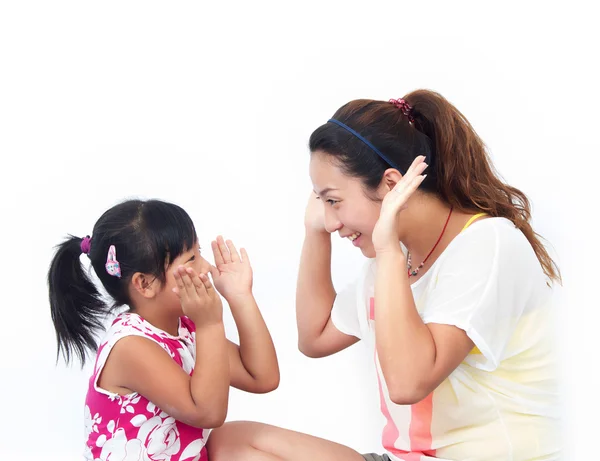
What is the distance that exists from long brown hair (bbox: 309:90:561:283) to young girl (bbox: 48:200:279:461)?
13.8 inches

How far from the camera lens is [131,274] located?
175cm

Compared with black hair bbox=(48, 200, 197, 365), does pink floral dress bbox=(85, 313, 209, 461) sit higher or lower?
lower

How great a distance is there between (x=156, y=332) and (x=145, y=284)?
0.33 ft

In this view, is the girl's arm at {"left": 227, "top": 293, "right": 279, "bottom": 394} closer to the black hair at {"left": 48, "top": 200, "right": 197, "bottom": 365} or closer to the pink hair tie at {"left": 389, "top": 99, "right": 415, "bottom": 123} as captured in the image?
the black hair at {"left": 48, "top": 200, "right": 197, "bottom": 365}

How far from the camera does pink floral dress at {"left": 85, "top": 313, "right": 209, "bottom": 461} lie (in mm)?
1669

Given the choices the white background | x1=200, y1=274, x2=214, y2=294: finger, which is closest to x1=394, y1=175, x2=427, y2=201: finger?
x1=200, y1=274, x2=214, y2=294: finger

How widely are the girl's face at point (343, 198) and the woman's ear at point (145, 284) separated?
0.38 metres

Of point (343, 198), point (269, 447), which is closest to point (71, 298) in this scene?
point (269, 447)

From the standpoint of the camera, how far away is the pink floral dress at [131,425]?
1.67m

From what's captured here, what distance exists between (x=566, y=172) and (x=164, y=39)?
1.14 meters

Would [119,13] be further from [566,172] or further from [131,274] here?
[566,172]

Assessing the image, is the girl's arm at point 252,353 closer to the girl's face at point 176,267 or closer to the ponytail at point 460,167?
the girl's face at point 176,267

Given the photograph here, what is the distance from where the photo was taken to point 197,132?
2.42 metres

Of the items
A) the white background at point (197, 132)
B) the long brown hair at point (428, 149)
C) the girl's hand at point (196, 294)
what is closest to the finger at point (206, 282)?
the girl's hand at point (196, 294)
